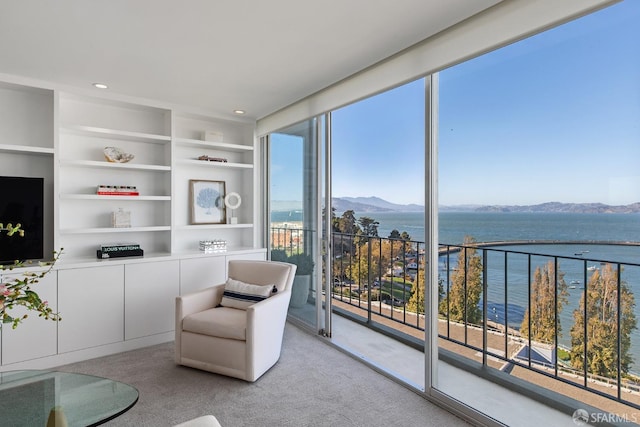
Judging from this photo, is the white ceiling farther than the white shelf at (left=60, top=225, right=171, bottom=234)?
No

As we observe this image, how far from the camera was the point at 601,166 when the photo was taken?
1.70m

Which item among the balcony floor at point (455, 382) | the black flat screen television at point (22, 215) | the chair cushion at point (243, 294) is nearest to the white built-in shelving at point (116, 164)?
the black flat screen television at point (22, 215)

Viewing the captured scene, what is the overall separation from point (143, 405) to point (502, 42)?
3120 mm

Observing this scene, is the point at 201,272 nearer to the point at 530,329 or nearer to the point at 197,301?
the point at 197,301

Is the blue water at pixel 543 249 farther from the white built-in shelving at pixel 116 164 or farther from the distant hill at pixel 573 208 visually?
the white built-in shelving at pixel 116 164

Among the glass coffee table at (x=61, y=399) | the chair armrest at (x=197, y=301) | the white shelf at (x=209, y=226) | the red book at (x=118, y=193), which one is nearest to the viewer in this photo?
the glass coffee table at (x=61, y=399)

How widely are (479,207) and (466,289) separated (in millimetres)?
739

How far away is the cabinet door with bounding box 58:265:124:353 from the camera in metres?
2.96

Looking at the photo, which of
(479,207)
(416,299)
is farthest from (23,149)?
(416,299)

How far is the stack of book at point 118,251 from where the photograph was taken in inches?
130

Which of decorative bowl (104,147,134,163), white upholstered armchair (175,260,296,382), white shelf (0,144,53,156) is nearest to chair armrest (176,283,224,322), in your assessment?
white upholstered armchair (175,260,296,382)

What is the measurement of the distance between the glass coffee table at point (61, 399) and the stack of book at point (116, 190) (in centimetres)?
187

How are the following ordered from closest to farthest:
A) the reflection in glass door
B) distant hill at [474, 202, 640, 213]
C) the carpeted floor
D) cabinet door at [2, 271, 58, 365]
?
distant hill at [474, 202, 640, 213] < the carpeted floor < cabinet door at [2, 271, 58, 365] < the reflection in glass door

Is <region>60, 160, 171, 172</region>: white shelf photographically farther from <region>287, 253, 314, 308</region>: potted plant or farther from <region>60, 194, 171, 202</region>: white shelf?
<region>287, 253, 314, 308</region>: potted plant
